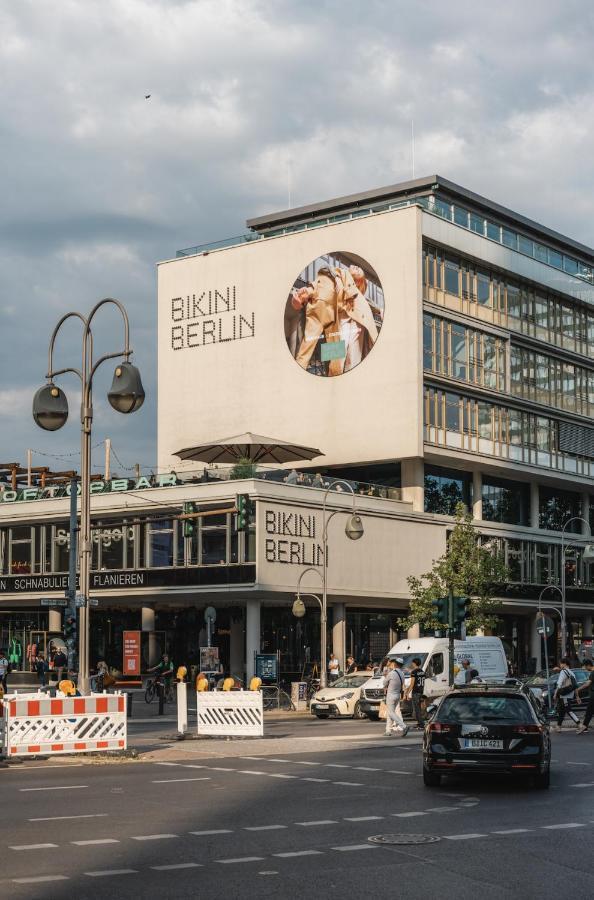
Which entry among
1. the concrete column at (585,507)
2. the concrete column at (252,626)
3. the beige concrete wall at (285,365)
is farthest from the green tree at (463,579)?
the concrete column at (585,507)

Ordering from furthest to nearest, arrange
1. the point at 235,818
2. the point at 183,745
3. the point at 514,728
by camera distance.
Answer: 1. the point at 183,745
2. the point at 514,728
3. the point at 235,818

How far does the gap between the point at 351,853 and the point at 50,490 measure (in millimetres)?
51624

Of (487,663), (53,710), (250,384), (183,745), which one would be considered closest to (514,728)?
(53,710)

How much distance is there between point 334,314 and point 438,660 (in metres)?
27.9

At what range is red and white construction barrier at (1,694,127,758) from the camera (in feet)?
77.0

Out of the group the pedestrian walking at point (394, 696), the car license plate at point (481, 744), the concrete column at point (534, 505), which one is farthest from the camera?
the concrete column at point (534, 505)

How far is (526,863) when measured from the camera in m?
11.4

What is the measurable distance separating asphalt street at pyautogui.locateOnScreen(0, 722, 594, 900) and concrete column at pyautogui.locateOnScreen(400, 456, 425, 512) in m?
42.3

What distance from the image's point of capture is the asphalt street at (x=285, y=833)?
33.9ft

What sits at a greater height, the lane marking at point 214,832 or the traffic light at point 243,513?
the traffic light at point 243,513

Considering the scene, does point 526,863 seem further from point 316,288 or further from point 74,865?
point 316,288

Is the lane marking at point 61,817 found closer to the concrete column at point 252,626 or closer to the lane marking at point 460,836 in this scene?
the lane marking at point 460,836

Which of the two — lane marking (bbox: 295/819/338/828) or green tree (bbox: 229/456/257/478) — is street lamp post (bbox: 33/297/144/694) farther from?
green tree (bbox: 229/456/257/478)

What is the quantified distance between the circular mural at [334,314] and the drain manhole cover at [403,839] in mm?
51551
